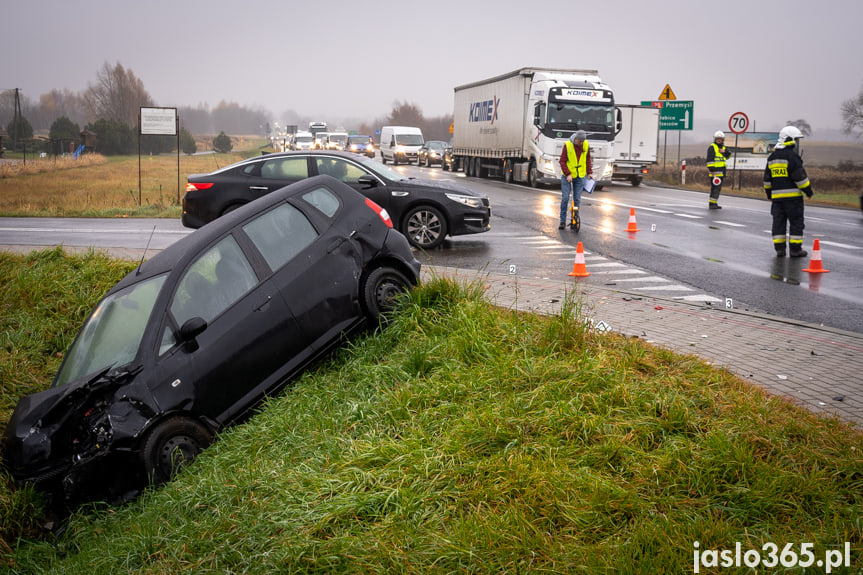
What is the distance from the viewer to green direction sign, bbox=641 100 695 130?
123 feet

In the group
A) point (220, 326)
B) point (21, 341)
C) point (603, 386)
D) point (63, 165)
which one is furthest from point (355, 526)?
point (63, 165)

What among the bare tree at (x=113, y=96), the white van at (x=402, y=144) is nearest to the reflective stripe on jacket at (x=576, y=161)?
the white van at (x=402, y=144)

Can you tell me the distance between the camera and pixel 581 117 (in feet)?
87.0

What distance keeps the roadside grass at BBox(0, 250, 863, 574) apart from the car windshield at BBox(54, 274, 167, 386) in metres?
0.97

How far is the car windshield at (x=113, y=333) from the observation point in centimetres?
565

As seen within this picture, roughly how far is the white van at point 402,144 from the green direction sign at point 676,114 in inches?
660

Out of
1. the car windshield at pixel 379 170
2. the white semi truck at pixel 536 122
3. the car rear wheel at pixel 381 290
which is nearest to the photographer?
the car rear wheel at pixel 381 290

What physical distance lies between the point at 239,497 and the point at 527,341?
2.52 m

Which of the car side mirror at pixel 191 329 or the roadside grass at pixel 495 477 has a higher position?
the car side mirror at pixel 191 329

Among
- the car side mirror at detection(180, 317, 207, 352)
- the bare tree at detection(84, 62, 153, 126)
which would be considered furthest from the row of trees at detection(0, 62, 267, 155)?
the car side mirror at detection(180, 317, 207, 352)

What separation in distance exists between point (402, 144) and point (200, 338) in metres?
44.5

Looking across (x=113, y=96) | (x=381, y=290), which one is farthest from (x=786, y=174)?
(x=113, y=96)

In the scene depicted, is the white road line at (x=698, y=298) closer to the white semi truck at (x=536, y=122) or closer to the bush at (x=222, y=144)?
→ the white semi truck at (x=536, y=122)

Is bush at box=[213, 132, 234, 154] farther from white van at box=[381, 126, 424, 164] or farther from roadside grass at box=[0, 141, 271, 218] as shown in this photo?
roadside grass at box=[0, 141, 271, 218]
